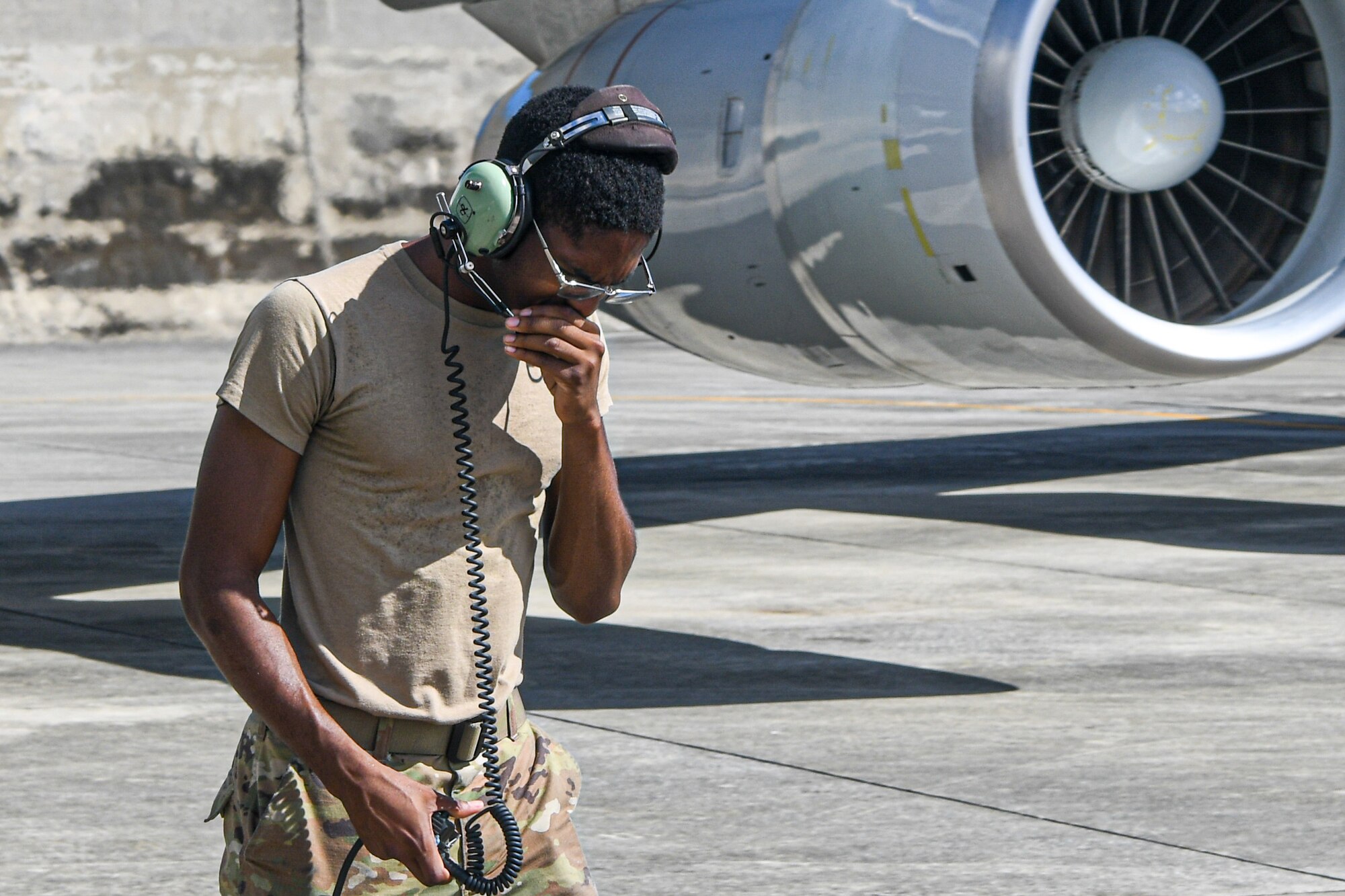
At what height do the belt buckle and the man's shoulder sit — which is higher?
the man's shoulder

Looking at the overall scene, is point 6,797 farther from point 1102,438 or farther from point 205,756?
point 1102,438

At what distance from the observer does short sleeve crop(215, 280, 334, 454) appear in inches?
98.9

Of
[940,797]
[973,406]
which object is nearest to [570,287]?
[940,797]

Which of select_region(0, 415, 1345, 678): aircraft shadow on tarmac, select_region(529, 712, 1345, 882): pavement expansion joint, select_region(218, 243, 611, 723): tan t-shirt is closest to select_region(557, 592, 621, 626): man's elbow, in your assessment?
select_region(218, 243, 611, 723): tan t-shirt

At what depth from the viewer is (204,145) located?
85.7 ft

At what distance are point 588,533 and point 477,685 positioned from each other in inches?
10.6

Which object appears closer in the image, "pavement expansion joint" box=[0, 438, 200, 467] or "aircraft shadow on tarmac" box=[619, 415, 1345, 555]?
"aircraft shadow on tarmac" box=[619, 415, 1345, 555]

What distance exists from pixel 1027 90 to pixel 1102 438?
828 centimetres

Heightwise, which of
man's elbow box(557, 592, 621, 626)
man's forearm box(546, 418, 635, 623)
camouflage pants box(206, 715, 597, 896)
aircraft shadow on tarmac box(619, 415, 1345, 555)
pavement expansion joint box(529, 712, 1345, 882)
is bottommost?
aircraft shadow on tarmac box(619, 415, 1345, 555)

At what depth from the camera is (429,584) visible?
2686 millimetres

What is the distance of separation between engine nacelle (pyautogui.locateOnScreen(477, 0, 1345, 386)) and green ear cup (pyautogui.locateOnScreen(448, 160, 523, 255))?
4.92 m

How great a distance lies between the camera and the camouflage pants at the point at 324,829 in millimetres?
2635

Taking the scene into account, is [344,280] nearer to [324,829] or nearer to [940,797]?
[324,829]

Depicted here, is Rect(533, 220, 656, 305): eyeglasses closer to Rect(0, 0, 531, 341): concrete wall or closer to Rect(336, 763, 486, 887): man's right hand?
Rect(336, 763, 486, 887): man's right hand
